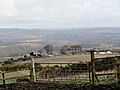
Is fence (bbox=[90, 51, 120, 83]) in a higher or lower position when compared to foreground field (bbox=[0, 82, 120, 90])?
higher

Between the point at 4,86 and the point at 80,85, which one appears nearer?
the point at 80,85

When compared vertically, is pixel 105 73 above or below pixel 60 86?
above

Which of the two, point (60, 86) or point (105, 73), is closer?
point (60, 86)

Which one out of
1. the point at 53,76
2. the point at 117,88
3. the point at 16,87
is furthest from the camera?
the point at 53,76

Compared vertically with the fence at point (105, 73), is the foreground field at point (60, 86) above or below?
below

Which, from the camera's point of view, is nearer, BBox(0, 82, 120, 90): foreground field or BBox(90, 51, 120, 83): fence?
BBox(0, 82, 120, 90): foreground field

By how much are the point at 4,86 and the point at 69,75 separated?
4393 millimetres

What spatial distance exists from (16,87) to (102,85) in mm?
3936

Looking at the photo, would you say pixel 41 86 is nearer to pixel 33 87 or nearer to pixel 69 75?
pixel 33 87

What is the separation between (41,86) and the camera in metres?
14.0

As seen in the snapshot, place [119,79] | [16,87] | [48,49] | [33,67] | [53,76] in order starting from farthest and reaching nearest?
[48,49]
[53,76]
[33,67]
[16,87]
[119,79]

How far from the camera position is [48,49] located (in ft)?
189

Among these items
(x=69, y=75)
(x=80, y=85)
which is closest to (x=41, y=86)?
(x=80, y=85)

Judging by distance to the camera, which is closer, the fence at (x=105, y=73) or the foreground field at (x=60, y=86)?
the foreground field at (x=60, y=86)
